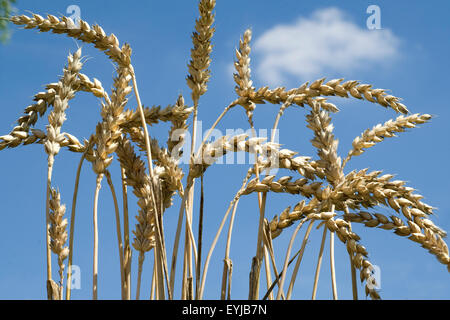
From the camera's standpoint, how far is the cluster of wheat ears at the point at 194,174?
186 cm

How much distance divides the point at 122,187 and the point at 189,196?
0.39 metres

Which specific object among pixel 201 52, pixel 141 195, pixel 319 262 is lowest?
pixel 319 262

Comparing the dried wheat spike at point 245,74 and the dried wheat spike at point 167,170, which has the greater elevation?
the dried wheat spike at point 245,74

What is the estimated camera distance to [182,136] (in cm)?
208

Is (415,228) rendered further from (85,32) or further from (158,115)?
(85,32)

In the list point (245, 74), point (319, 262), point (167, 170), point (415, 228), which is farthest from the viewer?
point (245, 74)

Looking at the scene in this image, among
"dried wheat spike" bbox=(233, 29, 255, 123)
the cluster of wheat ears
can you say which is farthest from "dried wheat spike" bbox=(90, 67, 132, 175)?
"dried wheat spike" bbox=(233, 29, 255, 123)

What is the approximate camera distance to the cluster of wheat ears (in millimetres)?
1856

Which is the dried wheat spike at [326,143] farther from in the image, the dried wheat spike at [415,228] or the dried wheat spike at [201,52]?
the dried wheat spike at [201,52]

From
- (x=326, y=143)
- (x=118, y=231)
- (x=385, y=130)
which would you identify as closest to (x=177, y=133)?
(x=118, y=231)

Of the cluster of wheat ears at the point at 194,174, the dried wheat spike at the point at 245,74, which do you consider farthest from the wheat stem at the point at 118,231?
the dried wheat spike at the point at 245,74

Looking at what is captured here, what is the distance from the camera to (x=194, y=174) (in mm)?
1936
